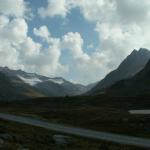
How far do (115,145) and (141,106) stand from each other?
128 m

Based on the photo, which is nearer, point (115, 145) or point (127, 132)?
point (115, 145)

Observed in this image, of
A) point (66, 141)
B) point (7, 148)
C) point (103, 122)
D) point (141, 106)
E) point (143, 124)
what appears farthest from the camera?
point (141, 106)

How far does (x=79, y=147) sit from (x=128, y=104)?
137655mm

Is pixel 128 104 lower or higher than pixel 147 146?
higher

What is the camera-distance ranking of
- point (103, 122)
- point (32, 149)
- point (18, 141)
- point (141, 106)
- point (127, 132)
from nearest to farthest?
point (32, 149) < point (18, 141) < point (127, 132) < point (103, 122) < point (141, 106)

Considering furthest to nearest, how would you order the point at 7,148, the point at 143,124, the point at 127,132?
the point at 143,124, the point at 127,132, the point at 7,148

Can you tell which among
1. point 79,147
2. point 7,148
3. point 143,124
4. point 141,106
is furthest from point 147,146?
point 141,106

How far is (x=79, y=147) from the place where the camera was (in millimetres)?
47156

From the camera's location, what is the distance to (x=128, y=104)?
7200 inches

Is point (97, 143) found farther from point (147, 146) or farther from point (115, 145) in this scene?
point (147, 146)

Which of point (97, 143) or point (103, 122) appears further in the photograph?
point (103, 122)

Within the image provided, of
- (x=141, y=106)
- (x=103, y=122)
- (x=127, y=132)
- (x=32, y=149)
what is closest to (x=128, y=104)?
(x=141, y=106)

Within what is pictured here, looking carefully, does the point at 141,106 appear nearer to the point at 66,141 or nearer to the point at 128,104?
the point at 128,104

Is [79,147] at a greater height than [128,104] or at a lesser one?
lesser
